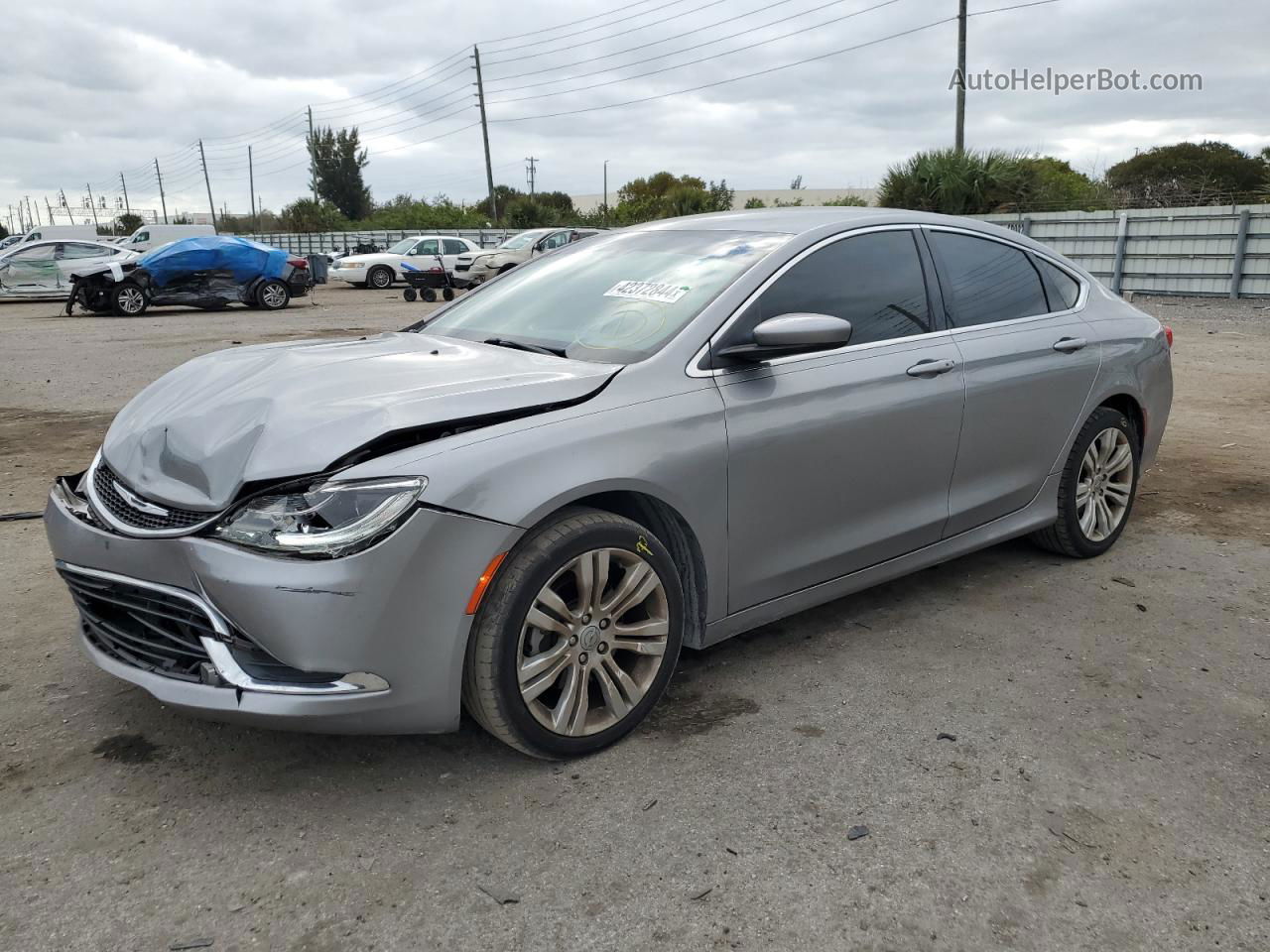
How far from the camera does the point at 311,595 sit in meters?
2.48

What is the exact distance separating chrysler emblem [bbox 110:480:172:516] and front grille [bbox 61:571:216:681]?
0.67 feet

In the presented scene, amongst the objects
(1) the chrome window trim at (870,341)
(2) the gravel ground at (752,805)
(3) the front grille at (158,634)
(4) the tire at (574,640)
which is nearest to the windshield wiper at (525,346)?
(1) the chrome window trim at (870,341)

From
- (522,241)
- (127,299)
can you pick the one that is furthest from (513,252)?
(127,299)

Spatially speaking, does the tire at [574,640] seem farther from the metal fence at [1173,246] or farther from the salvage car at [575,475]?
the metal fence at [1173,246]

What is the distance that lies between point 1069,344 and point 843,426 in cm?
152

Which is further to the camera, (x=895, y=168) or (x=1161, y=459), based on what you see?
(x=895, y=168)

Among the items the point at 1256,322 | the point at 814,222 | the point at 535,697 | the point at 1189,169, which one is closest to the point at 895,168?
the point at 1256,322

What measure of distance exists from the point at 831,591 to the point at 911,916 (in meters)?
1.46

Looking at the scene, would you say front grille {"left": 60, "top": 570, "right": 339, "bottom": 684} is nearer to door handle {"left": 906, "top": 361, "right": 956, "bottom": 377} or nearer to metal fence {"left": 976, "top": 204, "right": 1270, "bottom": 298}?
door handle {"left": 906, "top": 361, "right": 956, "bottom": 377}

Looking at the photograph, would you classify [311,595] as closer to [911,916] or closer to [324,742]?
[324,742]

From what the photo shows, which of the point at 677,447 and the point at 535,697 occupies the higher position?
the point at 677,447

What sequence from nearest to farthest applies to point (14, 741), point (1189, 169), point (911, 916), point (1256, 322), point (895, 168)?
point (911, 916) → point (14, 741) → point (1256, 322) → point (895, 168) → point (1189, 169)

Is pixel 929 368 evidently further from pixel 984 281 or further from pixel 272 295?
pixel 272 295

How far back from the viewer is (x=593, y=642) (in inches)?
115
